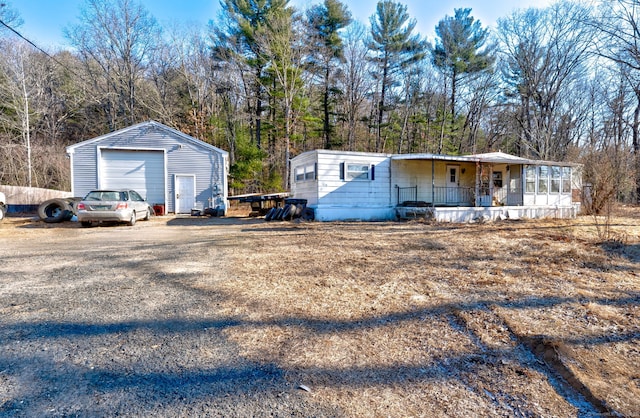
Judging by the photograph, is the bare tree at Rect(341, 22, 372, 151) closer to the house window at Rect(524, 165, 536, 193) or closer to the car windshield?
the house window at Rect(524, 165, 536, 193)

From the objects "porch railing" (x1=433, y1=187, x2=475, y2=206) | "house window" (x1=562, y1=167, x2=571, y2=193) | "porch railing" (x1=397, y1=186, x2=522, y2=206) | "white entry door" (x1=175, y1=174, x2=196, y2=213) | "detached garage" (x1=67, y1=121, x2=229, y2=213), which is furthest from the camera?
"white entry door" (x1=175, y1=174, x2=196, y2=213)

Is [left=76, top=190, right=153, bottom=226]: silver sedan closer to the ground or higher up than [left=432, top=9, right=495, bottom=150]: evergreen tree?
closer to the ground

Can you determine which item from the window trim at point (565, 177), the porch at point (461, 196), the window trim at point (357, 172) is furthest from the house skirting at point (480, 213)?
the window trim at point (357, 172)

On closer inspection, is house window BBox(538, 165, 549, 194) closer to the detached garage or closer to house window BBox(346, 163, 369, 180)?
house window BBox(346, 163, 369, 180)

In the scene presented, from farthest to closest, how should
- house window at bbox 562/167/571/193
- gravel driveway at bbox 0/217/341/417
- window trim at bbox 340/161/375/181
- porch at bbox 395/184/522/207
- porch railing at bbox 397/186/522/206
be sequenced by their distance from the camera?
1. house window at bbox 562/167/571/193
2. porch railing at bbox 397/186/522/206
3. porch at bbox 395/184/522/207
4. window trim at bbox 340/161/375/181
5. gravel driveway at bbox 0/217/341/417

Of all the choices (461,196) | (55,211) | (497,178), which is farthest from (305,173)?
(497,178)

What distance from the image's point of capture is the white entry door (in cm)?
1662

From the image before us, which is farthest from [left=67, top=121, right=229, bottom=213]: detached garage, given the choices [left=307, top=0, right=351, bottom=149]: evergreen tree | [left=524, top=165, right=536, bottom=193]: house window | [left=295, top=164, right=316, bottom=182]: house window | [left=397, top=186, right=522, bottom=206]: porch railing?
[left=524, top=165, right=536, bottom=193]: house window

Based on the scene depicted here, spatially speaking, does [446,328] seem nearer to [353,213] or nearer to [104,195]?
[353,213]

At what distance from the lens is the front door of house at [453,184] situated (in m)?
15.7

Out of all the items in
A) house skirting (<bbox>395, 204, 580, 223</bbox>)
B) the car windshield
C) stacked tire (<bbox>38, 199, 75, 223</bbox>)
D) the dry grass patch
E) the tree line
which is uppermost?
the tree line

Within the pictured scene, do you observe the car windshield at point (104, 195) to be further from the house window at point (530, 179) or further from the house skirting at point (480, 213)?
the house window at point (530, 179)

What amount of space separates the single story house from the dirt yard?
7.22 metres

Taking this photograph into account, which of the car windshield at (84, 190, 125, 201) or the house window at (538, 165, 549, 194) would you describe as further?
the house window at (538, 165, 549, 194)
